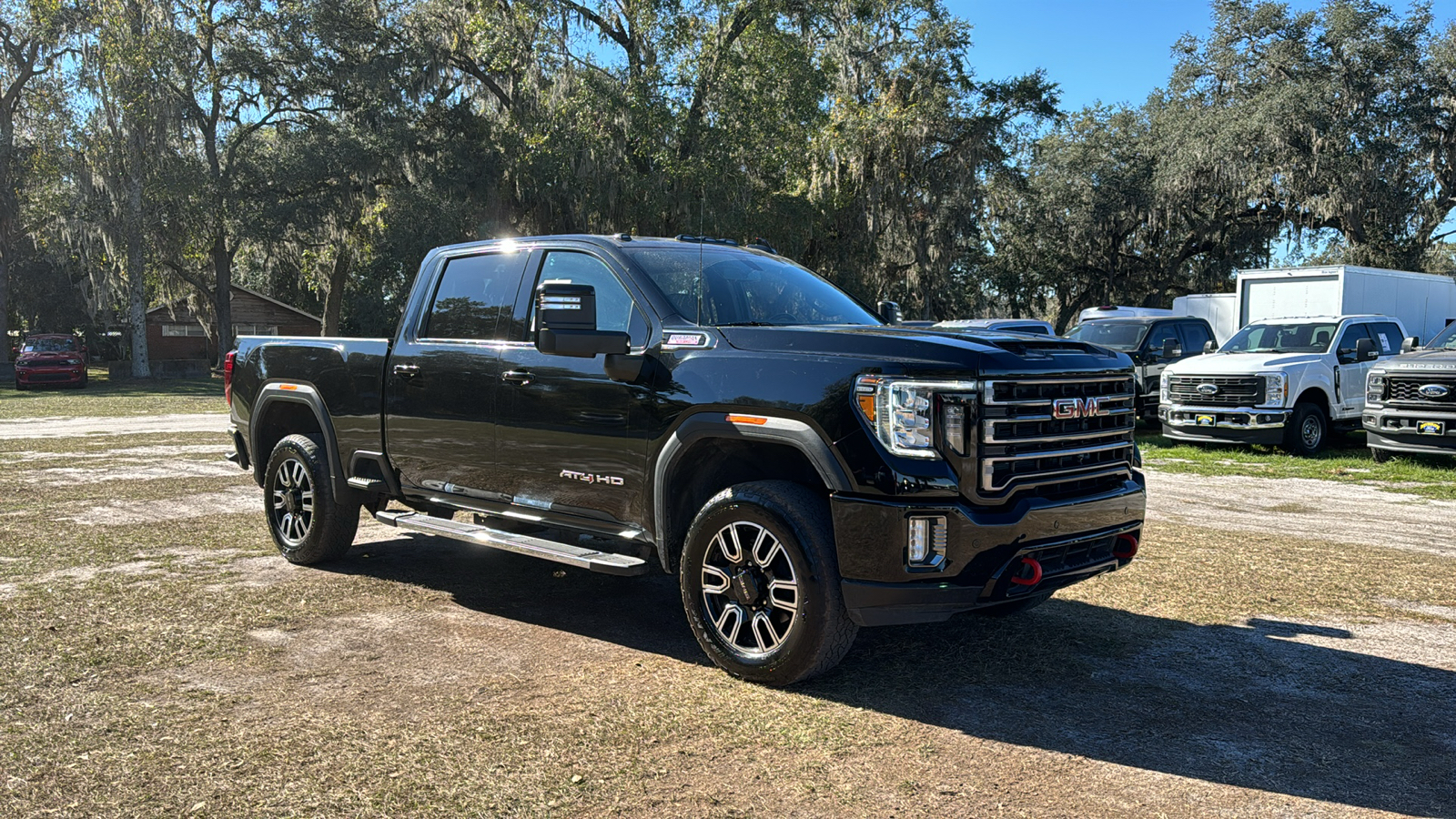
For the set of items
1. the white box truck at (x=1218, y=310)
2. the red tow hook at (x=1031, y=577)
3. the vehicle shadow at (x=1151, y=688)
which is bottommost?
the vehicle shadow at (x=1151, y=688)

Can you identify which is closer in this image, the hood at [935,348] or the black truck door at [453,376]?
the hood at [935,348]

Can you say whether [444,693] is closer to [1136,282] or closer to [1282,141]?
[1282,141]

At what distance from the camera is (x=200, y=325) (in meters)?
56.2

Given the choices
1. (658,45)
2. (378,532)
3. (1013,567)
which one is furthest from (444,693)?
(658,45)

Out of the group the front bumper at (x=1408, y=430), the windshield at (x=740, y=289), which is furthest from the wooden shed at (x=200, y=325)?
the windshield at (x=740, y=289)

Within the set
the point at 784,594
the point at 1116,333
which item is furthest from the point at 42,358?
the point at 784,594

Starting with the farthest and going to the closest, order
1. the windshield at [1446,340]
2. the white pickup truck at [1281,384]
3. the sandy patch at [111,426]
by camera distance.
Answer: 1. the sandy patch at [111,426]
2. the white pickup truck at [1281,384]
3. the windshield at [1446,340]

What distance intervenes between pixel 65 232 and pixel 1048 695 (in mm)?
39873

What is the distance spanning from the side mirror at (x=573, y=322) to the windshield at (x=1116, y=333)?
15.0 metres

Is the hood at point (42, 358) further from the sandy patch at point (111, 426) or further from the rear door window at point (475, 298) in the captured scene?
the rear door window at point (475, 298)

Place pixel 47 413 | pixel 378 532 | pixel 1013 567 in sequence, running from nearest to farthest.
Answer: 1. pixel 1013 567
2. pixel 378 532
3. pixel 47 413

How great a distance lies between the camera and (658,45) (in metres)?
31.3

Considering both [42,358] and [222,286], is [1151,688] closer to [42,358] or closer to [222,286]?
[42,358]

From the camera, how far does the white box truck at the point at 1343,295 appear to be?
19531 millimetres
